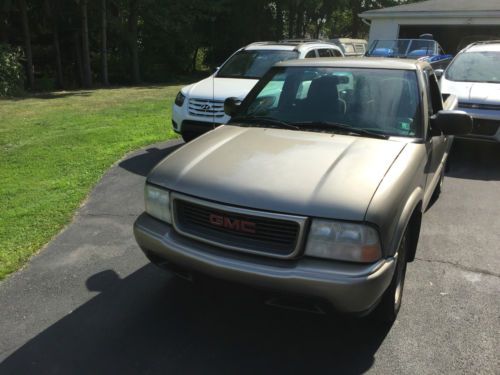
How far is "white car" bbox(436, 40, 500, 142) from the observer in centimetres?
701

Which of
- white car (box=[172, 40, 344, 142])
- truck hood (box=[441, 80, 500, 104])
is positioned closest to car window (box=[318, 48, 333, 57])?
white car (box=[172, 40, 344, 142])

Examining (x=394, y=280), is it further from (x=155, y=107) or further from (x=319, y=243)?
(x=155, y=107)

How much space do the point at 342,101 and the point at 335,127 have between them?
33 cm

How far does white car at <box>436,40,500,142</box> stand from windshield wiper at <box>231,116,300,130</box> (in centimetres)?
445

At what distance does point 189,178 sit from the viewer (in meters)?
2.97

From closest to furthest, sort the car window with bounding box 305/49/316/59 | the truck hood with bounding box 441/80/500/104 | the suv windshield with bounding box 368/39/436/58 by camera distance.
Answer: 1. the truck hood with bounding box 441/80/500/104
2. the car window with bounding box 305/49/316/59
3. the suv windshield with bounding box 368/39/436/58

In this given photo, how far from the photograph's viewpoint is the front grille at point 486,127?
22.9ft

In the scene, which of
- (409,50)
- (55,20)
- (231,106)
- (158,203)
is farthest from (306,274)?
(55,20)

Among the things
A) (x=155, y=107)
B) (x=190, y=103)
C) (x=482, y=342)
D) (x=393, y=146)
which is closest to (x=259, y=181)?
(x=393, y=146)

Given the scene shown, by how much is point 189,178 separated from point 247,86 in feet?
16.8

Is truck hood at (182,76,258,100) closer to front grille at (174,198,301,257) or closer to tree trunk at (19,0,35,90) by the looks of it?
front grille at (174,198,301,257)

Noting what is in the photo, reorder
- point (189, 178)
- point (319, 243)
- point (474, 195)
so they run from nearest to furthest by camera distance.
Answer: point (319, 243)
point (189, 178)
point (474, 195)

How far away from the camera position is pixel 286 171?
2891 mm

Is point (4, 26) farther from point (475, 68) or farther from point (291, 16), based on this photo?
point (291, 16)
